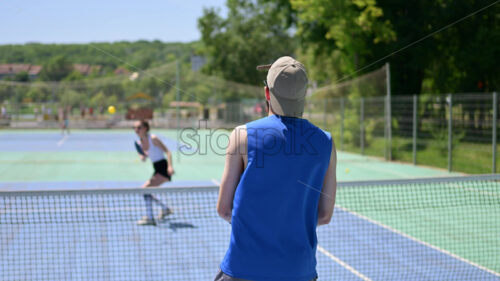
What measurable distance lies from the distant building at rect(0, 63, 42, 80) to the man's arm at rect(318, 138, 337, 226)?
4724 centimetres

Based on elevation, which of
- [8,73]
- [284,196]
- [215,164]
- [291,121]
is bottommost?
[215,164]

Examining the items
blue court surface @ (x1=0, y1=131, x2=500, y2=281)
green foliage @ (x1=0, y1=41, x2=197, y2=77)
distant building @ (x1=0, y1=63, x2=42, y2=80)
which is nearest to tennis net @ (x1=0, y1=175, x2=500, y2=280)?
blue court surface @ (x1=0, y1=131, x2=500, y2=281)

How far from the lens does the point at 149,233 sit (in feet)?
27.4

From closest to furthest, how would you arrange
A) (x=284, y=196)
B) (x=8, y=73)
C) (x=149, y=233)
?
(x=284, y=196), (x=149, y=233), (x=8, y=73)

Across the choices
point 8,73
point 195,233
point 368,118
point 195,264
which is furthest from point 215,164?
point 8,73

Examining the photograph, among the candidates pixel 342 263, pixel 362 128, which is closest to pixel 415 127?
pixel 362 128

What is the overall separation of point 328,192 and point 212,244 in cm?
540

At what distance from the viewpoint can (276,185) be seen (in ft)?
7.78

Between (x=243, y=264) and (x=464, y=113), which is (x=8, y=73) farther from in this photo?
(x=243, y=264)

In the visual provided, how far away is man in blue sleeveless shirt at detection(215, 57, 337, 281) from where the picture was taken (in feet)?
7.72

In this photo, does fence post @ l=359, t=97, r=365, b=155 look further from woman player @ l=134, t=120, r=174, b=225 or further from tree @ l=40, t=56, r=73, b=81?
tree @ l=40, t=56, r=73, b=81

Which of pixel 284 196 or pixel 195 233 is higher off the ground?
pixel 284 196

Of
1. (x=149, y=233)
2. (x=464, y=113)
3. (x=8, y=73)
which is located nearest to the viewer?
(x=149, y=233)

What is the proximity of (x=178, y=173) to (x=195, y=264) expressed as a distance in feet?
33.7
